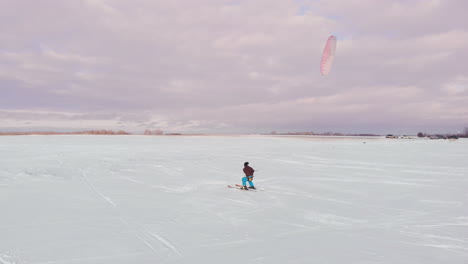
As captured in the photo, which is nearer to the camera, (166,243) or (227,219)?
(166,243)

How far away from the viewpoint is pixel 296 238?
5.18m

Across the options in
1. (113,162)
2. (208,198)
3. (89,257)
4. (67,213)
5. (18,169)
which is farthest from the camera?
(113,162)

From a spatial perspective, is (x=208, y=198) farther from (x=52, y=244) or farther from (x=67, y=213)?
(x=52, y=244)

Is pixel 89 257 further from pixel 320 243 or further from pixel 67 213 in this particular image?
pixel 320 243

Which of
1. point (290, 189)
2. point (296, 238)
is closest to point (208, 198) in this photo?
point (290, 189)

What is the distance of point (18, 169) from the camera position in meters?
12.9

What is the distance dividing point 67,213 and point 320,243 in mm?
5279

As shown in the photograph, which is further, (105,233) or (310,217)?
(310,217)

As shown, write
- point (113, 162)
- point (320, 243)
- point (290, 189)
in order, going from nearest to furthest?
1. point (320, 243)
2. point (290, 189)
3. point (113, 162)

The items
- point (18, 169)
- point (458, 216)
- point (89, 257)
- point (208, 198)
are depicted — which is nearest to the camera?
point (89, 257)

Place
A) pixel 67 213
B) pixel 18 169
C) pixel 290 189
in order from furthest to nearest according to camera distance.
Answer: pixel 18 169
pixel 290 189
pixel 67 213

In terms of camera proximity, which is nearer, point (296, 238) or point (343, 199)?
point (296, 238)

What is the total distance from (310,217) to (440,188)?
254 inches

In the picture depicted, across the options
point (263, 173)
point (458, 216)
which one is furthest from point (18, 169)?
point (458, 216)
